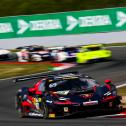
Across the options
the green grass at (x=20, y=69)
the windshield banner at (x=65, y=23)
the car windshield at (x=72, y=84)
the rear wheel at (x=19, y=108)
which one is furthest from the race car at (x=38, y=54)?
the car windshield at (x=72, y=84)

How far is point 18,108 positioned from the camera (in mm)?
16484

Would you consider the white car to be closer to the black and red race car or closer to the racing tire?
the black and red race car

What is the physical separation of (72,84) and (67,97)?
1.01m

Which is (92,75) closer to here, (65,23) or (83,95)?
(83,95)

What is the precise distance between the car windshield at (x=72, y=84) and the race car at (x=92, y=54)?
1486cm

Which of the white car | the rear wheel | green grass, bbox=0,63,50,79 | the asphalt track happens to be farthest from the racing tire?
the white car

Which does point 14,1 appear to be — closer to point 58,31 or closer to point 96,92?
point 58,31

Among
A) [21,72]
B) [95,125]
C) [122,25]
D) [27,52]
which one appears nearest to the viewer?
[95,125]

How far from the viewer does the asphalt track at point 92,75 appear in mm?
12656

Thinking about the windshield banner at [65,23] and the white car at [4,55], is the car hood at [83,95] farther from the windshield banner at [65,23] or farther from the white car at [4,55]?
the windshield banner at [65,23]

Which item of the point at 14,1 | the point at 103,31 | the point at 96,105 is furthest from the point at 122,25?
the point at 96,105

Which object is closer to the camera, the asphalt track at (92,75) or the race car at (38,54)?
the asphalt track at (92,75)

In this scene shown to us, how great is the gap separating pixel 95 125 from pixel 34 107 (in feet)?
11.5

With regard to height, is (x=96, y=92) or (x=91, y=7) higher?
(x=91, y=7)
